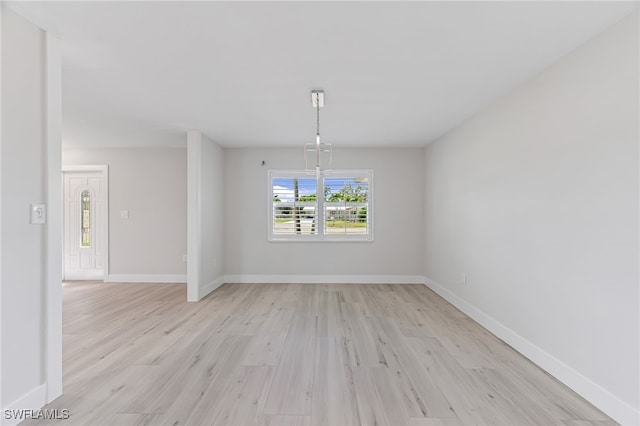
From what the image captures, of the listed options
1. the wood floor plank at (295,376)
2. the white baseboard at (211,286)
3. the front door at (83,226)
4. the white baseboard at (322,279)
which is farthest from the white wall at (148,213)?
the wood floor plank at (295,376)

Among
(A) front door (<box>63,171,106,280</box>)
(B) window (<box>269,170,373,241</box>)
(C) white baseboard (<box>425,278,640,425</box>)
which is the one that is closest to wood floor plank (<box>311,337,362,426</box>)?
(C) white baseboard (<box>425,278,640,425</box>)

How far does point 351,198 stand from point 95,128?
13.2 feet

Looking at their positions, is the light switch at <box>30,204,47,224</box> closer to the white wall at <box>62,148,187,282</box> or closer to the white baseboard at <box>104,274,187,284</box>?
the white wall at <box>62,148,187,282</box>

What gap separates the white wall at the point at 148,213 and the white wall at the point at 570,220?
4.82m

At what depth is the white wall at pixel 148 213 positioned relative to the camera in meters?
5.39

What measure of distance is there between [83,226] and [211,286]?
2963 millimetres

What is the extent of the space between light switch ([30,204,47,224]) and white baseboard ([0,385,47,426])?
3.43 feet

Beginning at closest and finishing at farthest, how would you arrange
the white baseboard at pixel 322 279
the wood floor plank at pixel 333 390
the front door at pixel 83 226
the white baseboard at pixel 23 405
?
the white baseboard at pixel 23 405 < the wood floor plank at pixel 333 390 < the white baseboard at pixel 322 279 < the front door at pixel 83 226

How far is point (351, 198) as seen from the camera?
5.41 meters

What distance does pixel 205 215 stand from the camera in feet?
15.0

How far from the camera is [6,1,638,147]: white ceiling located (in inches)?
69.3

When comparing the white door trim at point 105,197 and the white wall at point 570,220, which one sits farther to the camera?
the white door trim at point 105,197

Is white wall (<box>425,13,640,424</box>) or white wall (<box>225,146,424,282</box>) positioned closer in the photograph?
white wall (<box>425,13,640,424</box>)

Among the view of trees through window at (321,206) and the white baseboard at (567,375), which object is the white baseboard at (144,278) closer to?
the view of trees through window at (321,206)
